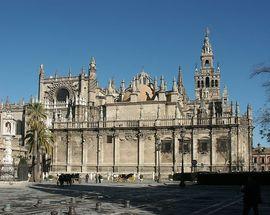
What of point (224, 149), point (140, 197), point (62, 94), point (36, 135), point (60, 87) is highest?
point (60, 87)

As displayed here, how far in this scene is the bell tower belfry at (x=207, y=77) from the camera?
401 feet

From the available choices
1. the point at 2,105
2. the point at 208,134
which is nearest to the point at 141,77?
the point at 208,134

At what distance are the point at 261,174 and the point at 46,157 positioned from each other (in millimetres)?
38379

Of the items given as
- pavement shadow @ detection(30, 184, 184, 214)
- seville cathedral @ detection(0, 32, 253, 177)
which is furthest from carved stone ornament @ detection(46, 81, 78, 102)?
pavement shadow @ detection(30, 184, 184, 214)

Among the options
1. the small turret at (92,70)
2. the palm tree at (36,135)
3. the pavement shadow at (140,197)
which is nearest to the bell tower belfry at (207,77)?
the small turret at (92,70)

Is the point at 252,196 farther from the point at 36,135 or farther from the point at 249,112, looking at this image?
the point at 249,112

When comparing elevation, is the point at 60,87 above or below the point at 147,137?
above

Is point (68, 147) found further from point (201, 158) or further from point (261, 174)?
point (261, 174)

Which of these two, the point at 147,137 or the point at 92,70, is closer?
the point at 147,137

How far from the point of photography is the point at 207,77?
124 metres

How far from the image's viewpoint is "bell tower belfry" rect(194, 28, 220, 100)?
122250 mm

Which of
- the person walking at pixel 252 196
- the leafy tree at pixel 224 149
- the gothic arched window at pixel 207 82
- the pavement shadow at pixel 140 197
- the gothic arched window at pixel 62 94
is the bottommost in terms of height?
the pavement shadow at pixel 140 197

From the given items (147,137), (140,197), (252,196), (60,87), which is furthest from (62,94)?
(252,196)

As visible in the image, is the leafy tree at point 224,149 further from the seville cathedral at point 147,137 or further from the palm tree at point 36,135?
the palm tree at point 36,135
